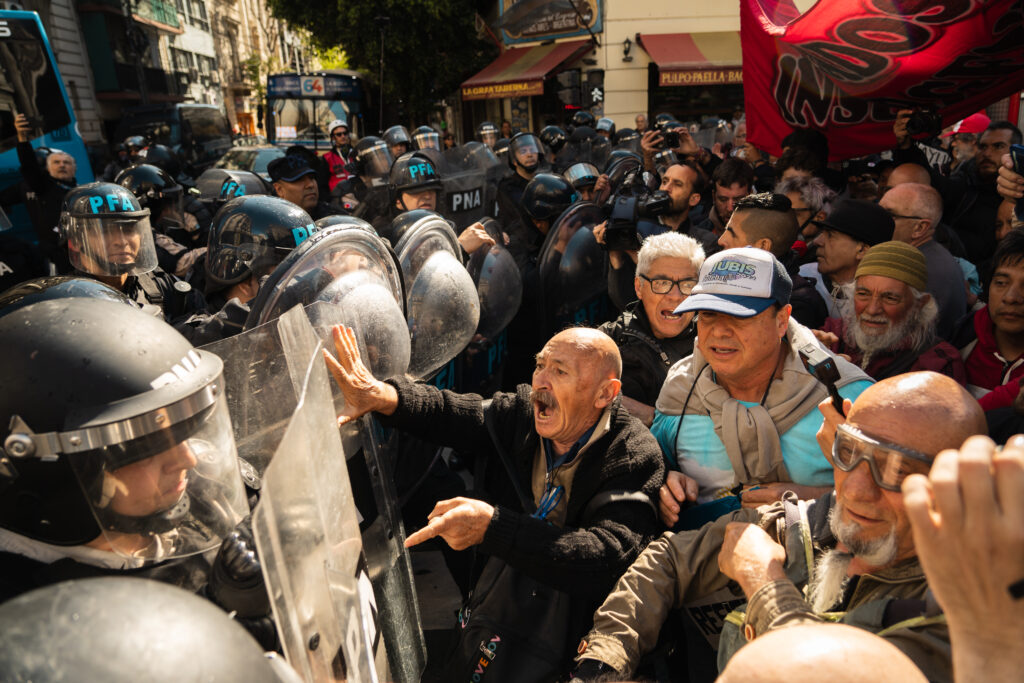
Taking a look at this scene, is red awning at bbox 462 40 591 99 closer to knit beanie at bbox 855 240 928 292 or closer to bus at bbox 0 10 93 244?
bus at bbox 0 10 93 244

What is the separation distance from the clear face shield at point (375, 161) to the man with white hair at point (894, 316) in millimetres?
5998

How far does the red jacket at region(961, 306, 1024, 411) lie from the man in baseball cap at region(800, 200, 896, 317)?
1.83 feet

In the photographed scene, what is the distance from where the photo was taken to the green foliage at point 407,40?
2131 cm

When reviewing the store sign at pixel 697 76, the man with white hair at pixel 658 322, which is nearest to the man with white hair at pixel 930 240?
the man with white hair at pixel 658 322

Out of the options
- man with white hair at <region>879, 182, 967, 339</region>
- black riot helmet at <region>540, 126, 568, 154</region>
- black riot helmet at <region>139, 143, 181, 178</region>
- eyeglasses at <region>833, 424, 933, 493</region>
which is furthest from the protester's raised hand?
black riot helmet at <region>540, 126, 568, 154</region>

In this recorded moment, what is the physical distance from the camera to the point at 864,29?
4242 millimetres

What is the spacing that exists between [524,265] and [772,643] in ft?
13.1

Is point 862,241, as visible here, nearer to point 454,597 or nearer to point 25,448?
point 454,597

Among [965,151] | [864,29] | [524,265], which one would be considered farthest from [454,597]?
[965,151]

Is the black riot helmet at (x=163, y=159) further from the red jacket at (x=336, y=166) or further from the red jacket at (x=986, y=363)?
the red jacket at (x=986, y=363)

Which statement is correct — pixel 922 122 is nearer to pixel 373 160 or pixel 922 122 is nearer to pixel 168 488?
pixel 168 488

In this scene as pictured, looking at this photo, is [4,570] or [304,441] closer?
[304,441]

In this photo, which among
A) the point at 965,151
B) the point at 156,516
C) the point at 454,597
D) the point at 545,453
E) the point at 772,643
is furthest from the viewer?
the point at 965,151

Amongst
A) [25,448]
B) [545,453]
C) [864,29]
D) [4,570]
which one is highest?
[864,29]
